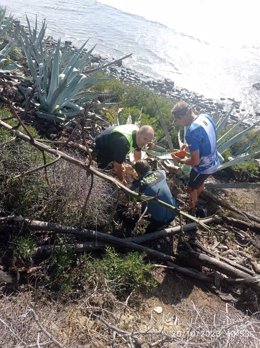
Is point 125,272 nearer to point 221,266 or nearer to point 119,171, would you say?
point 221,266

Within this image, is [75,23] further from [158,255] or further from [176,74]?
[158,255]

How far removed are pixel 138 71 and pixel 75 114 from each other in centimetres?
599

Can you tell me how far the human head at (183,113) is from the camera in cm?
479

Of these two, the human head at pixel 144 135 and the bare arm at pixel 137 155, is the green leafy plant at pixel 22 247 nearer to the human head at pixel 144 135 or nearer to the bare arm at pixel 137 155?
the human head at pixel 144 135

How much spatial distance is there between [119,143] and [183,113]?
0.85 meters

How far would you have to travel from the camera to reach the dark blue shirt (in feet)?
14.1

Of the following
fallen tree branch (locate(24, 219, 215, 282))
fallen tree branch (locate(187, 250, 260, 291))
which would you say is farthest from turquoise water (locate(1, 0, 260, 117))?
fallen tree branch (locate(24, 219, 215, 282))

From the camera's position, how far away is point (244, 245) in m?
4.80

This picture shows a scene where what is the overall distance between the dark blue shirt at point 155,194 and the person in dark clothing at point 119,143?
22 centimetres

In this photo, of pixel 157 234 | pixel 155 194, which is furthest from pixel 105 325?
pixel 155 194

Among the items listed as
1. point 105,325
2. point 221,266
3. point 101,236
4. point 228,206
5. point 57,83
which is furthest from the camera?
point 57,83

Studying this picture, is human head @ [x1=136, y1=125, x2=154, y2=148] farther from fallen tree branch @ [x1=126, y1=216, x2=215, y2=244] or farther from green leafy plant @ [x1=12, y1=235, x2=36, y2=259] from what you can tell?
green leafy plant @ [x1=12, y1=235, x2=36, y2=259]

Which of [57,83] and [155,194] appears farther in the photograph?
[57,83]

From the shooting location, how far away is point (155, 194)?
4.30 m
